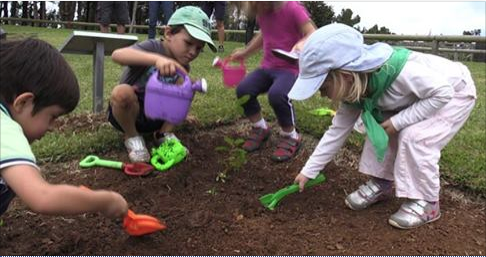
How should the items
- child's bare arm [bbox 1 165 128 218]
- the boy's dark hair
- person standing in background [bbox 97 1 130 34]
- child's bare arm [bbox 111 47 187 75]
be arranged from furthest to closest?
person standing in background [bbox 97 1 130 34]
child's bare arm [bbox 111 47 187 75]
the boy's dark hair
child's bare arm [bbox 1 165 128 218]

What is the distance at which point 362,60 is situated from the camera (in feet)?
6.68

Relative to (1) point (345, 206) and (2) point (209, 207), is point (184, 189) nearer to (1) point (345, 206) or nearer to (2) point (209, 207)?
(2) point (209, 207)

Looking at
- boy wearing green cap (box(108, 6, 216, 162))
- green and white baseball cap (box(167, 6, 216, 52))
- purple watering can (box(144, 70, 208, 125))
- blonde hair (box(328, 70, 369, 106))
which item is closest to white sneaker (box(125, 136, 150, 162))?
boy wearing green cap (box(108, 6, 216, 162))

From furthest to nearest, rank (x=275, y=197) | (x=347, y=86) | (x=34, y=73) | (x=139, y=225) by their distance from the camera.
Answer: (x=275, y=197) → (x=347, y=86) → (x=139, y=225) → (x=34, y=73)

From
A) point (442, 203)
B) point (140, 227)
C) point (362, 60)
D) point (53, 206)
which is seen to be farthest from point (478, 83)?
point (53, 206)

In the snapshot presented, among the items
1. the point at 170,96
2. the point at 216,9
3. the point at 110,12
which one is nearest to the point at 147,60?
the point at 170,96

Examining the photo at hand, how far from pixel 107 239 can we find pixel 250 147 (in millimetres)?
1165

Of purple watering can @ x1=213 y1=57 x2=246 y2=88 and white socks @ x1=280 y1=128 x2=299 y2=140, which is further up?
purple watering can @ x1=213 y1=57 x2=246 y2=88

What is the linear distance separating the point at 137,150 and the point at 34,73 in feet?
4.68

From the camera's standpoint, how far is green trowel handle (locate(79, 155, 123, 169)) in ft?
8.87

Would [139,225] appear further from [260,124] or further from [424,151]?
[260,124]

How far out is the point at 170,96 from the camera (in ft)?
8.40

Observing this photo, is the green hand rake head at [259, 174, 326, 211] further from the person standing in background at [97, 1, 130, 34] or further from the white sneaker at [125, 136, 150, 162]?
the person standing in background at [97, 1, 130, 34]

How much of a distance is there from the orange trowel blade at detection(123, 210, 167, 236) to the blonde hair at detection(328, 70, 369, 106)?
0.86 metres
